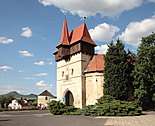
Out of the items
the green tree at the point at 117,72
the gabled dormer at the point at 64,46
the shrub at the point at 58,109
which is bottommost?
the shrub at the point at 58,109

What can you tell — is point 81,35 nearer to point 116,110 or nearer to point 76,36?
point 76,36

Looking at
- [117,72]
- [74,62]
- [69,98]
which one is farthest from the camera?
[69,98]

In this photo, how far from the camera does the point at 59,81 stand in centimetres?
3466

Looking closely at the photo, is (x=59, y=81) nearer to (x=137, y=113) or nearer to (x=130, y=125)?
(x=137, y=113)

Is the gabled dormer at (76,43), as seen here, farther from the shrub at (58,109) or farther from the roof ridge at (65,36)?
the shrub at (58,109)

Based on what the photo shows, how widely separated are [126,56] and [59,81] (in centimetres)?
1670

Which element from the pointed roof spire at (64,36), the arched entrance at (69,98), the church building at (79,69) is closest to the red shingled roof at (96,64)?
the church building at (79,69)

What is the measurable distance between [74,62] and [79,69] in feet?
Answer: 7.07

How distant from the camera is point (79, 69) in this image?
29.2 metres

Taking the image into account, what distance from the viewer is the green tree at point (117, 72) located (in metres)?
22.4

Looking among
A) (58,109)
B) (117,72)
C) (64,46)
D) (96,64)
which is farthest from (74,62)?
(58,109)

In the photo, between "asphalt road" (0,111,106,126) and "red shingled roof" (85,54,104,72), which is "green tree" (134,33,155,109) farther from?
"asphalt road" (0,111,106,126)

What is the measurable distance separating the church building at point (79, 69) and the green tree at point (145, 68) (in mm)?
Result: 7239

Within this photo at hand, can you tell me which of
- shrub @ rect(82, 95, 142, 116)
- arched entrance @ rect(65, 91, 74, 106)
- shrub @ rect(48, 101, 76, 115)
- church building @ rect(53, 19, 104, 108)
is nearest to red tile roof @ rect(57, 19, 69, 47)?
church building @ rect(53, 19, 104, 108)
